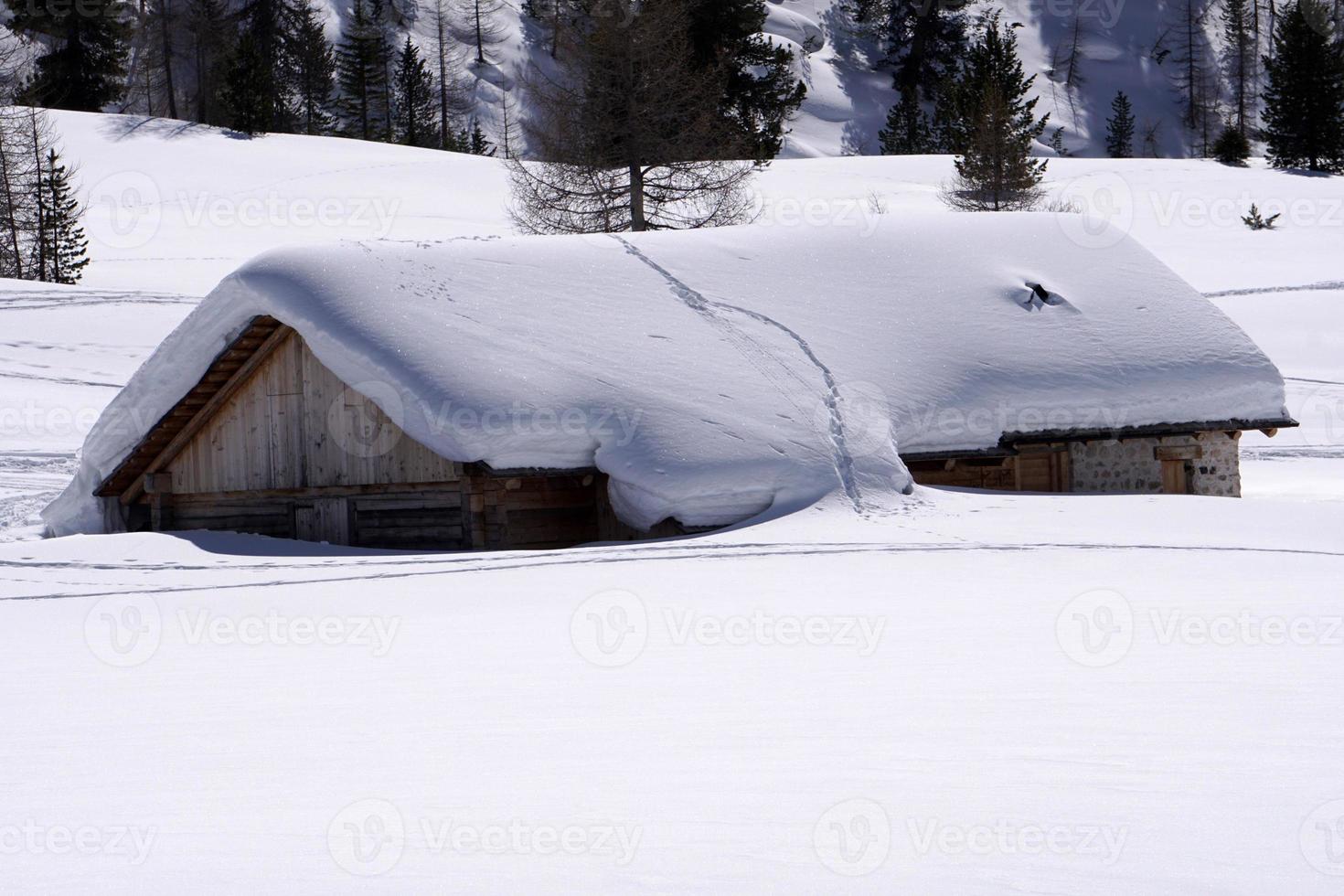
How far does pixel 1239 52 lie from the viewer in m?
90.4

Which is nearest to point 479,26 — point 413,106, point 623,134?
point 413,106

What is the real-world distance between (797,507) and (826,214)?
23.7 meters

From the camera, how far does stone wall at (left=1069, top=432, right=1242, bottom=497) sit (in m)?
15.9

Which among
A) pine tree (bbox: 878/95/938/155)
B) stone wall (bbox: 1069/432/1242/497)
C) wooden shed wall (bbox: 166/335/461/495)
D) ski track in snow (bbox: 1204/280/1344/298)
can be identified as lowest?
stone wall (bbox: 1069/432/1242/497)

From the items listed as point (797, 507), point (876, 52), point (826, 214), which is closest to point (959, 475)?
point (797, 507)

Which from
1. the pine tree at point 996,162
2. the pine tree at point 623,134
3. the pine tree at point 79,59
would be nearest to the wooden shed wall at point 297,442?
the pine tree at point 623,134

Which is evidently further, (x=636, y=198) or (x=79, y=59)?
(x=79, y=59)

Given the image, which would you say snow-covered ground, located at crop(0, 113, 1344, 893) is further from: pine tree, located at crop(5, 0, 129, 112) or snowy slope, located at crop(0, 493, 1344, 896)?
pine tree, located at crop(5, 0, 129, 112)

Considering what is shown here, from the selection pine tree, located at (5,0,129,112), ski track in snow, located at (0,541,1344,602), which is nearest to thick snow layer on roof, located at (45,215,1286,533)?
ski track in snow, located at (0,541,1344,602)

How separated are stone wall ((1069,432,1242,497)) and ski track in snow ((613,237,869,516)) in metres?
3.49

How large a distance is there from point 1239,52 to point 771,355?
290 ft

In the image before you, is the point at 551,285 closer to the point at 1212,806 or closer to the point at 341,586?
the point at 341,586

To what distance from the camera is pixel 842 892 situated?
342 centimetres

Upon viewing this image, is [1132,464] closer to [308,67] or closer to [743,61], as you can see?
[743,61]
